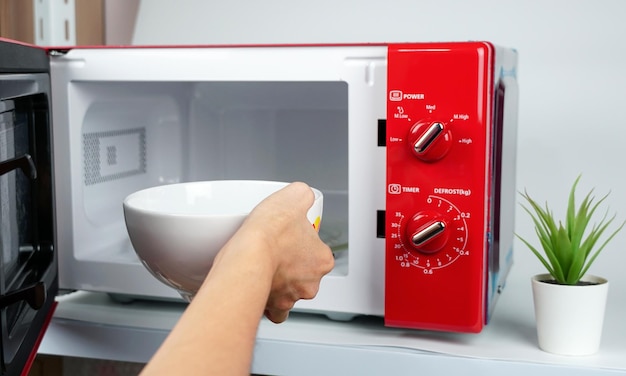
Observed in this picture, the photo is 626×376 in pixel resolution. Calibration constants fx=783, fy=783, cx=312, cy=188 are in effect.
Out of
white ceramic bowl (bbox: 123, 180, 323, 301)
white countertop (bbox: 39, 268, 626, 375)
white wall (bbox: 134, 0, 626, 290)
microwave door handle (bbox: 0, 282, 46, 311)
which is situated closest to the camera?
white ceramic bowl (bbox: 123, 180, 323, 301)

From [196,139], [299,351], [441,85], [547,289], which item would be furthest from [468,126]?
[196,139]

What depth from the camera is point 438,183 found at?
0.79m

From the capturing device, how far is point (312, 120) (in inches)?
45.6

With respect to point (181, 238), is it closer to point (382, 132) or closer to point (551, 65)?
point (382, 132)

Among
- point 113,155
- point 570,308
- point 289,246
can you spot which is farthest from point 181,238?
point 113,155

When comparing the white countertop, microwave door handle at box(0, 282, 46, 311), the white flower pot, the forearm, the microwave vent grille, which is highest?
the microwave vent grille

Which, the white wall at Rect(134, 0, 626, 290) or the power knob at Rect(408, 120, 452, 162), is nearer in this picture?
the power knob at Rect(408, 120, 452, 162)

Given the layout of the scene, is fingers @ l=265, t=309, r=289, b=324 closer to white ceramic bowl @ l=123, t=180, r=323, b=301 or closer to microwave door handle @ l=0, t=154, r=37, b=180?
white ceramic bowl @ l=123, t=180, r=323, b=301

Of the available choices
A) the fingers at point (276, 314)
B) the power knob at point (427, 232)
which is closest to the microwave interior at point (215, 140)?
the power knob at point (427, 232)

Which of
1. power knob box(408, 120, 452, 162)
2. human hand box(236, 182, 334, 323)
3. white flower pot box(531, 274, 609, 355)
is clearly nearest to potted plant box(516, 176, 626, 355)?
white flower pot box(531, 274, 609, 355)

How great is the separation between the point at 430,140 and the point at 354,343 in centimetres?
23

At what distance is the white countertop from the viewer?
2.60 feet

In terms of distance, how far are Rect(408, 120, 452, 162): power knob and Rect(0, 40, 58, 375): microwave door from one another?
38cm

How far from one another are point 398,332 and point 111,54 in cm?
46
